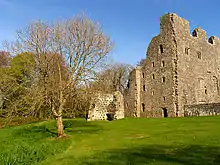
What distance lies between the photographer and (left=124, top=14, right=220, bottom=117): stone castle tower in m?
36.5

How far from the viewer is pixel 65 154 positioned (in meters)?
12.8

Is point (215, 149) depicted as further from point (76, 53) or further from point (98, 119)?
point (98, 119)

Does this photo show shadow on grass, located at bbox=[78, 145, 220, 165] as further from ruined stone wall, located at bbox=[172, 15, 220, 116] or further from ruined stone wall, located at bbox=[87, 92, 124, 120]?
ruined stone wall, located at bbox=[172, 15, 220, 116]

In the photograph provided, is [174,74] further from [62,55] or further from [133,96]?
[62,55]

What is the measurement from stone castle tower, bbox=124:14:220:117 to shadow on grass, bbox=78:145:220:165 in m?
24.8

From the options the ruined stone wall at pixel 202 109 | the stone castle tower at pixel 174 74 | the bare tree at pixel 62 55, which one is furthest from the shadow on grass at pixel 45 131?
the stone castle tower at pixel 174 74

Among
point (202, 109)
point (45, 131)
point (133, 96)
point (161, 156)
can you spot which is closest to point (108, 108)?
point (133, 96)

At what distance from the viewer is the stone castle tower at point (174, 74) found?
120 feet

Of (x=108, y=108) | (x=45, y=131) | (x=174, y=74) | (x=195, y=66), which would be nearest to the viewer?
(x=45, y=131)

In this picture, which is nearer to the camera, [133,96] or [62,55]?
[62,55]

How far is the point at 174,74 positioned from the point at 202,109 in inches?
263

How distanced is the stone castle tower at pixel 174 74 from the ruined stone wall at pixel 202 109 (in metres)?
0.98

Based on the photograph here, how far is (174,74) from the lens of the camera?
3641 cm

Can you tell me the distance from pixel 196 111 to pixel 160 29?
44.7 ft
